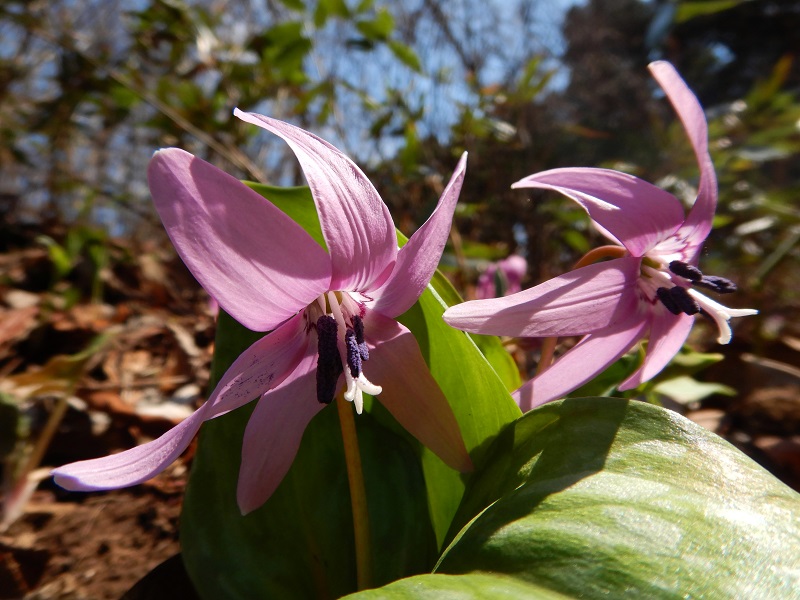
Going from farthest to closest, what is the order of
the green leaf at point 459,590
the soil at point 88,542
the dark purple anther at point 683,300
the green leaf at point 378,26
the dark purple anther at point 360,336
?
the green leaf at point 378,26 < the soil at point 88,542 < the dark purple anther at point 683,300 < the dark purple anther at point 360,336 < the green leaf at point 459,590

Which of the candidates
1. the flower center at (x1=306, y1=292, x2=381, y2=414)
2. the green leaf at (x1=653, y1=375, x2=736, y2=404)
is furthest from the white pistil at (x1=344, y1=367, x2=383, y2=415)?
the green leaf at (x1=653, y1=375, x2=736, y2=404)

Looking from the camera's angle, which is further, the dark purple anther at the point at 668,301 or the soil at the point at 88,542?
the soil at the point at 88,542

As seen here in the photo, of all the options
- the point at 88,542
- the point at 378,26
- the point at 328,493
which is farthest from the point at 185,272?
the point at 328,493

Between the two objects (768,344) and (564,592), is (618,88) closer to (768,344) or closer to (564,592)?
(768,344)

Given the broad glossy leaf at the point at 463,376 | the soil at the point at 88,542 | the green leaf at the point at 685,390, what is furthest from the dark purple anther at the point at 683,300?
the soil at the point at 88,542

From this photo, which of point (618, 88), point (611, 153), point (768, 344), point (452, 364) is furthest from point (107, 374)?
point (618, 88)

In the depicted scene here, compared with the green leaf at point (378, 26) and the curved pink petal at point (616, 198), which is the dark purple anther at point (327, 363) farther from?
the green leaf at point (378, 26)

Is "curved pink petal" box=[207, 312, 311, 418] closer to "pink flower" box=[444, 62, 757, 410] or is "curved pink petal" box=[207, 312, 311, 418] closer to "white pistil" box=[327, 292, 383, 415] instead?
"white pistil" box=[327, 292, 383, 415]
